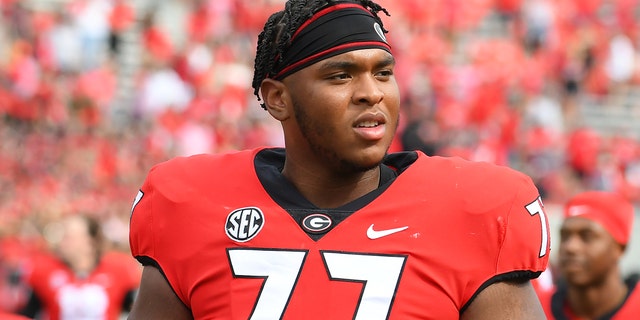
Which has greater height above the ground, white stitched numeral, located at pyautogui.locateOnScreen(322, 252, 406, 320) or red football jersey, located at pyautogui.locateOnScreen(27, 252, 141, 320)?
white stitched numeral, located at pyautogui.locateOnScreen(322, 252, 406, 320)

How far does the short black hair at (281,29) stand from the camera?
115 inches

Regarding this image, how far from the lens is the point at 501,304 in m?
2.67

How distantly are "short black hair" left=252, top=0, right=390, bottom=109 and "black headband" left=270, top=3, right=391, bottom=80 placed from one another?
0.01m

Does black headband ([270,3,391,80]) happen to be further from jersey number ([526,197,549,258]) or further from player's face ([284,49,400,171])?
jersey number ([526,197,549,258])

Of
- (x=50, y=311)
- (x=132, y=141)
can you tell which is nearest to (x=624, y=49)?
(x=132, y=141)

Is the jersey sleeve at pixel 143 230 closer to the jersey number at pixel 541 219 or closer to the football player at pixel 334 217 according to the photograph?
the football player at pixel 334 217

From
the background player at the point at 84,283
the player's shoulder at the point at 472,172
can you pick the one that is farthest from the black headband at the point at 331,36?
the background player at the point at 84,283

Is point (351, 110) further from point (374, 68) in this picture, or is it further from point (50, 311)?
point (50, 311)

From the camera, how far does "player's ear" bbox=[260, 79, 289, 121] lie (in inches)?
116

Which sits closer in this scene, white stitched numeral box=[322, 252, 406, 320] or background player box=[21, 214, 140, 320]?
white stitched numeral box=[322, 252, 406, 320]

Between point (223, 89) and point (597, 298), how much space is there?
30.3ft

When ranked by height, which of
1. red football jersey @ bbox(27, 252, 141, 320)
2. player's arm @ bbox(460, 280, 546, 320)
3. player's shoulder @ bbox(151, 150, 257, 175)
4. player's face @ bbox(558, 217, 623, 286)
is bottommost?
red football jersey @ bbox(27, 252, 141, 320)

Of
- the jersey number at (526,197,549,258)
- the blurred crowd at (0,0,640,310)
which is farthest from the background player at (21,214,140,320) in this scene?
the jersey number at (526,197,549,258)

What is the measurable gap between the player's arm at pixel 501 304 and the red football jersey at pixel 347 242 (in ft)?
0.08
